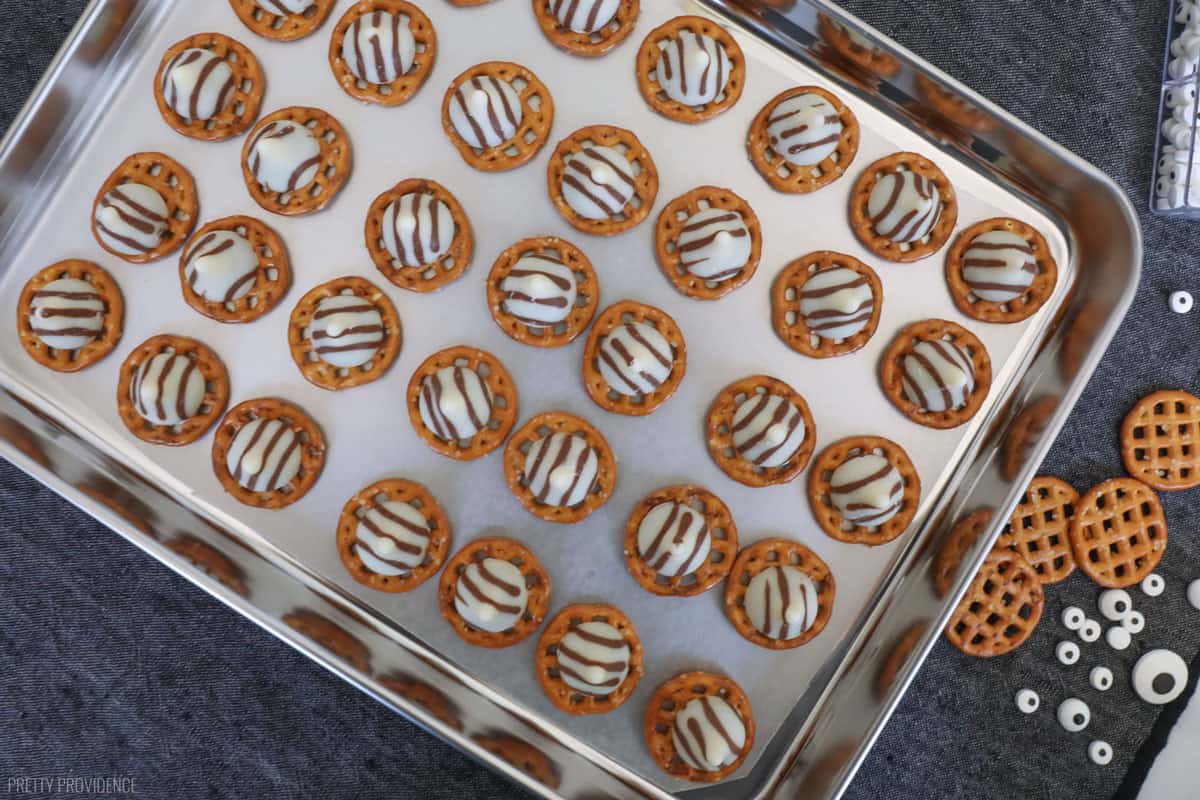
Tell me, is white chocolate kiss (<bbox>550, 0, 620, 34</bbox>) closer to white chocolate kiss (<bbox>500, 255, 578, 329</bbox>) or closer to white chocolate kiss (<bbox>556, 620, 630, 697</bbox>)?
white chocolate kiss (<bbox>500, 255, 578, 329</bbox>)

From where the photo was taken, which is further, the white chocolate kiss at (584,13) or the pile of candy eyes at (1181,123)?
the pile of candy eyes at (1181,123)

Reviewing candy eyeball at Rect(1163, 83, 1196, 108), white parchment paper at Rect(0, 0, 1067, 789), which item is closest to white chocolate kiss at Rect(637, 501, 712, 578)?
white parchment paper at Rect(0, 0, 1067, 789)

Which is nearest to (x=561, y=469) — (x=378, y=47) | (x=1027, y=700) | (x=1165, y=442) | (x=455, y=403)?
(x=455, y=403)

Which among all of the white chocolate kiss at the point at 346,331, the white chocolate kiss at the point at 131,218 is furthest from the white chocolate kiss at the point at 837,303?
the white chocolate kiss at the point at 131,218

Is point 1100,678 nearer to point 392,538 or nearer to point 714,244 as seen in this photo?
point 714,244

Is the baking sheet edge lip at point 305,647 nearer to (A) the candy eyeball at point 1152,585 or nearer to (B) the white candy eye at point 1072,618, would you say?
(B) the white candy eye at point 1072,618
